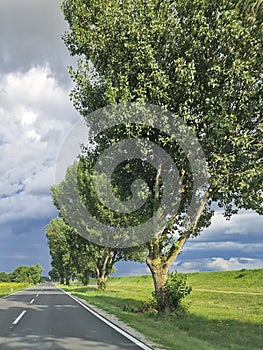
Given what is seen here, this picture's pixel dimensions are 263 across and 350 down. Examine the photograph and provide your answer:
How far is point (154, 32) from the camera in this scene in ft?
46.3

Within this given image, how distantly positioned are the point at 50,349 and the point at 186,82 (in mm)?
9771

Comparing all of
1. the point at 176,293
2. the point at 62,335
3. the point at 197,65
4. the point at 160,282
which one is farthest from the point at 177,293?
the point at 197,65

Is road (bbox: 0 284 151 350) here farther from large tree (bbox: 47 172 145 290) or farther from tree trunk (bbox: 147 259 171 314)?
large tree (bbox: 47 172 145 290)

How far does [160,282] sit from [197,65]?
30.1 feet

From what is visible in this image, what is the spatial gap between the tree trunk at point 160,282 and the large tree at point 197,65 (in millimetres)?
4265

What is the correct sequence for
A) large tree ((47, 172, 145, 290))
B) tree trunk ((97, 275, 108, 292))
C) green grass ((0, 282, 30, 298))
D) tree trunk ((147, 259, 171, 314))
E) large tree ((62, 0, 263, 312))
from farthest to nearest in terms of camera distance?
green grass ((0, 282, 30, 298)), tree trunk ((97, 275, 108, 292)), large tree ((47, 172, 145, 290)), tree trunk ((147, 259, 171, 314)), large tree ((62, 0, 263, 312))

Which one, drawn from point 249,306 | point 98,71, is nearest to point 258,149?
point 98,71

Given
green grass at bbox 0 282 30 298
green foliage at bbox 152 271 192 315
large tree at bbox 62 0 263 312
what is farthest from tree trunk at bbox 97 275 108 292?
large tree at bbox 62 0 263 312

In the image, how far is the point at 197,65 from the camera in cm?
1441

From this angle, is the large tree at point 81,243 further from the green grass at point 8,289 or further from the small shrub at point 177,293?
the small shrub at point 177,293

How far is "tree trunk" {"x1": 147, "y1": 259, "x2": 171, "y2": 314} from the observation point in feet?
53.7

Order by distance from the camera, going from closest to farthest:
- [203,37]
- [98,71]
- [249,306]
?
[203,37], [98,71], [249,306]

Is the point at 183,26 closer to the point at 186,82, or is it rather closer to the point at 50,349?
the point at 186,82

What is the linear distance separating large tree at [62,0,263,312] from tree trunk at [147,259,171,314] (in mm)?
4265
